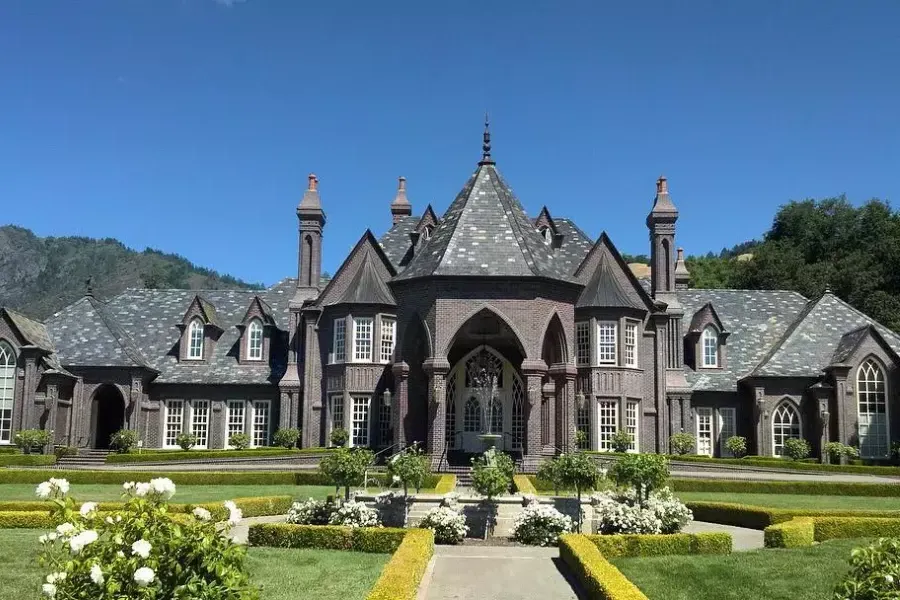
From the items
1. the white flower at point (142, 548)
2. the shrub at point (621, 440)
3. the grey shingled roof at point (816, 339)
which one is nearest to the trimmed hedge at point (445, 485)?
the shrub at point (621, 440)

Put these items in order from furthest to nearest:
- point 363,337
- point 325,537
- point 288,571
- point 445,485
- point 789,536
Answer: point 363,337
point 445,485
point 789,536
point 325,537
point 288,571

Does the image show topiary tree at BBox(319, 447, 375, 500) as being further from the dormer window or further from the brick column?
the dormer window

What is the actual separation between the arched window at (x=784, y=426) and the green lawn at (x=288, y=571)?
3013cm

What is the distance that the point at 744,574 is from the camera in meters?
14.4

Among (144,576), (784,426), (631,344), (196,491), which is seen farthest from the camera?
(784,426)

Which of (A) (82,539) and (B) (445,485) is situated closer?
(A) (82,539)

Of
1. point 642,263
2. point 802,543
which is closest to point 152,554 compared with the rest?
point 802,543

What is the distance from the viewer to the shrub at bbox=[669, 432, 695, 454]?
3956 centimetres

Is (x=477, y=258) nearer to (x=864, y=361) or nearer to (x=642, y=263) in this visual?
(x=864, y=361)

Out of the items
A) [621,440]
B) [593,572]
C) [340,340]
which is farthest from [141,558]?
[621,440]

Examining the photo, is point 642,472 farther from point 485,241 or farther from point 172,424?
point 172,424

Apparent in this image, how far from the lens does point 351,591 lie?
1273 cm

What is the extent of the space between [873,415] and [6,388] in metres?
40.2

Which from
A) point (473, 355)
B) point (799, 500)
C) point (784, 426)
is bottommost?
point (799, 500)
